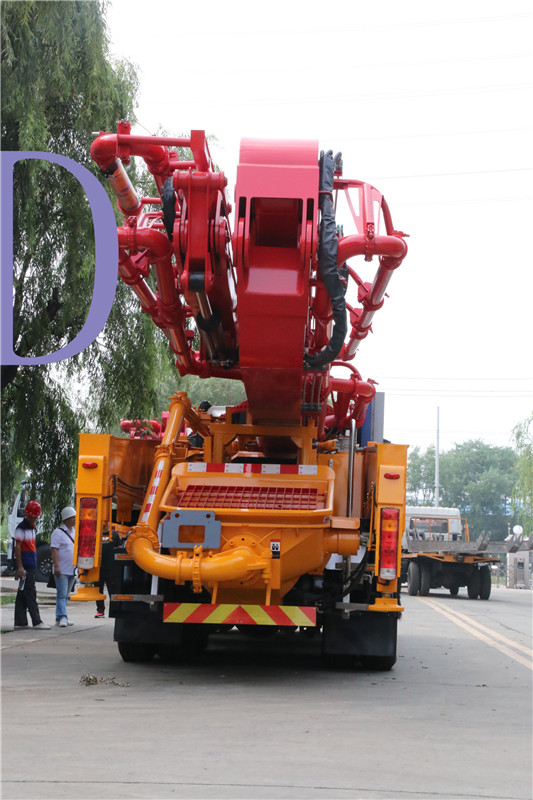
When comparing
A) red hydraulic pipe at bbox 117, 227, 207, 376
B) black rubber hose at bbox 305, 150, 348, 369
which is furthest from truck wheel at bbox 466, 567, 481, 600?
black rubber hose at bbox 305, 150, 348, 369

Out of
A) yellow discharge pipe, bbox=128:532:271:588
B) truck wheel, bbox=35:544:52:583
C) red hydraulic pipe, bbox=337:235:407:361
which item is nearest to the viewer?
red hydraulic pipe, bbox=337:235:407:361

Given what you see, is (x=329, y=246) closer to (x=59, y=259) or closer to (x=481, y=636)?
(x=59, y=259)

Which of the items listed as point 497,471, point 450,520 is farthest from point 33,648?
point 497,471

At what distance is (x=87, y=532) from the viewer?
28.7 feet

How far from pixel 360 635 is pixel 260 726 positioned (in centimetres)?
295

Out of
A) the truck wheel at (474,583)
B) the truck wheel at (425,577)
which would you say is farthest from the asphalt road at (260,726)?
the truck wheel at (474,583)

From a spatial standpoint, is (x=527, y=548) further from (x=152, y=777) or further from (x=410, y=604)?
(x=152, y=777)

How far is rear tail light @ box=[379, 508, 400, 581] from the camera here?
28.9ft

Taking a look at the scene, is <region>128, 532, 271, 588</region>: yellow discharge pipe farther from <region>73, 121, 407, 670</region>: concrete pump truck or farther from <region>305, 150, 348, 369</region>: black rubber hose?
<region>305, 150, 348, 369</region>: black rubber hose

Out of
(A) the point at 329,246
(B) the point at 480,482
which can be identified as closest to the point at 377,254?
(A) the point at 329,246

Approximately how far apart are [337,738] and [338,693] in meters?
1.98

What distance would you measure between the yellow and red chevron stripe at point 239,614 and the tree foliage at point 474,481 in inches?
4137

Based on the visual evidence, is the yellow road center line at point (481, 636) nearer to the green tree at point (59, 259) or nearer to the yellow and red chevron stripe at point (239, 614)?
the yellow and red chevron stripe at point (239, 614)

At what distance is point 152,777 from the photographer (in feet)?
16.8
